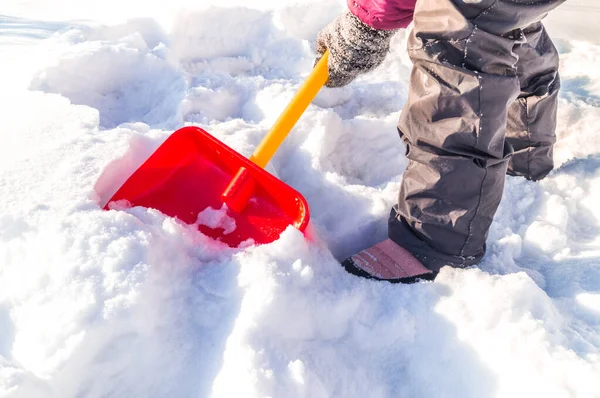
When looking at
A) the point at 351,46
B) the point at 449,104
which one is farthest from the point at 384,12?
the point at 449,104

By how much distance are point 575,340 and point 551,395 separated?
0.52 ft

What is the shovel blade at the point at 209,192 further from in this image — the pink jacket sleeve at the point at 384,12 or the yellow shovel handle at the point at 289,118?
the pink jacket sleeve at the point at 384,12

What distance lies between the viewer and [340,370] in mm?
990

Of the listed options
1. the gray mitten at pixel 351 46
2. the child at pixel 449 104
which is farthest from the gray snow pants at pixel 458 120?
the gray mitten at pixel 351 46

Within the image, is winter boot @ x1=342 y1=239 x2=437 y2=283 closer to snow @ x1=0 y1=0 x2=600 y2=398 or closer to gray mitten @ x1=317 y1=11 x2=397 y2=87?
snow @ x1=0 y1=0 x2=600 y2=398

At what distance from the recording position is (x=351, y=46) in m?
1.35

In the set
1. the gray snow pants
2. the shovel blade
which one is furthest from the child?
the shovel blade

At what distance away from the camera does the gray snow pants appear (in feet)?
3.21

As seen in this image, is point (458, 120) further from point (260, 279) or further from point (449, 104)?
point (260, 279)

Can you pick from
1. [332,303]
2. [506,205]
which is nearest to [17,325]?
[332,303]

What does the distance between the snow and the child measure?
0.09 meters

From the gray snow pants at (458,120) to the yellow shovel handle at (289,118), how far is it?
1.06 feet

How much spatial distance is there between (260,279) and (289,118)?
1.69ft

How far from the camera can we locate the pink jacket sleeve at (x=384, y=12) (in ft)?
3.86
